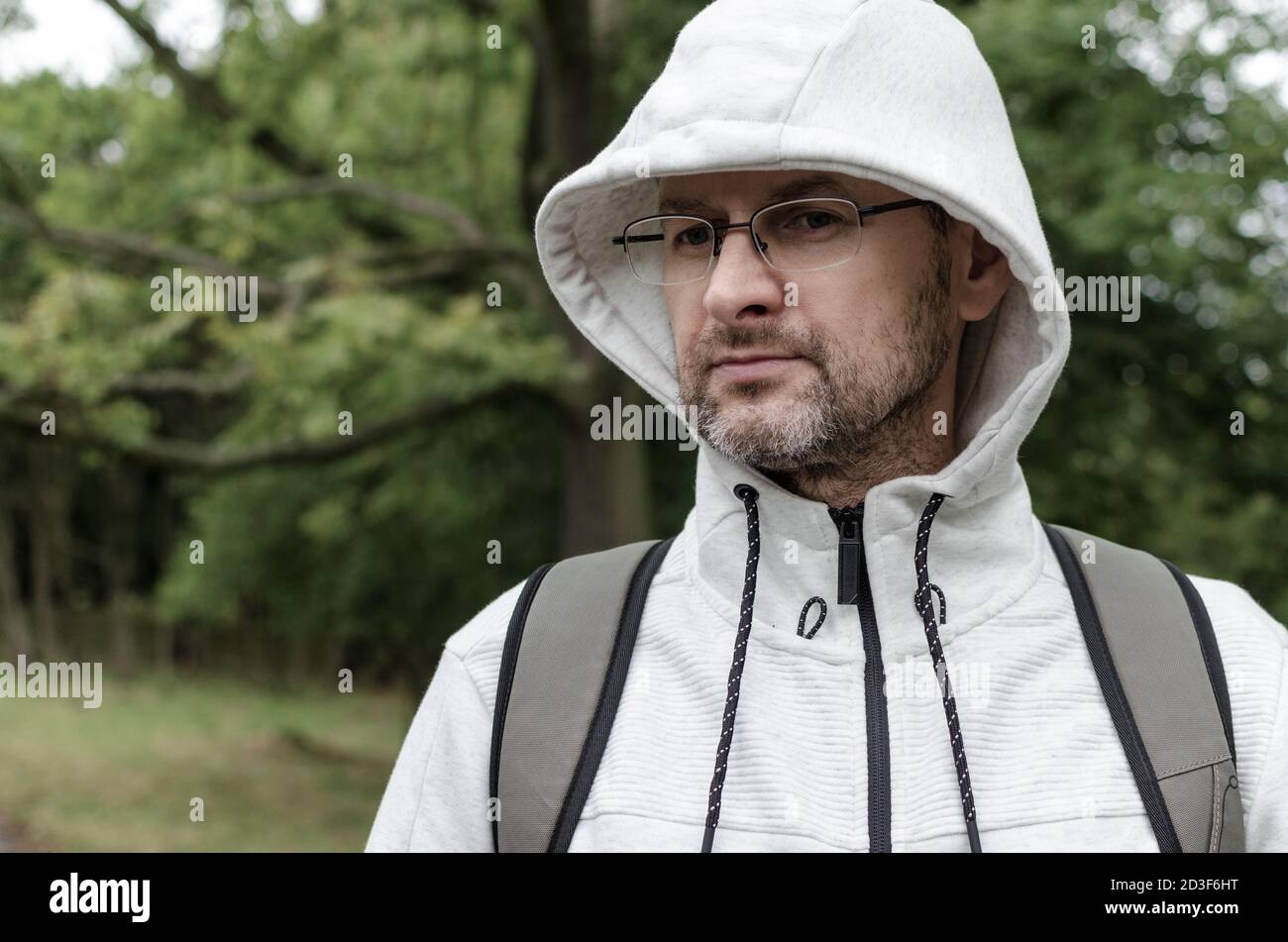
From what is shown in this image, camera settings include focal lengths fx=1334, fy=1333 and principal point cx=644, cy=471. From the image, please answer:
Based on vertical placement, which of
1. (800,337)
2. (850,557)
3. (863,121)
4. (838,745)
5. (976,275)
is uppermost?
(863,121)

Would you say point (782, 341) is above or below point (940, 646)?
above

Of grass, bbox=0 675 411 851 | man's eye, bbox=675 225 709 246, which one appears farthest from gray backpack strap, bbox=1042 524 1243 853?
grass, bbox=0 675 411 851

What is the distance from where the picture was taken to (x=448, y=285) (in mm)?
12102

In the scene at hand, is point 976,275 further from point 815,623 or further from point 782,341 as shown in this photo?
point 815,623

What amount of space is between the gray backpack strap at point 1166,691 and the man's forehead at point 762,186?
691 mm

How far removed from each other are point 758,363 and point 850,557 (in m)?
0.32

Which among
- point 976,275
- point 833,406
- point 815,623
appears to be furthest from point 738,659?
point 976,275

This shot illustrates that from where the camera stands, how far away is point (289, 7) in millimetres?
10320

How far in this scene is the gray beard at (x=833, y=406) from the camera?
1995mm

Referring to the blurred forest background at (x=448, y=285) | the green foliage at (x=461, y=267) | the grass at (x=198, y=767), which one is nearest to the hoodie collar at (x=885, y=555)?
the green foliage at (x=461, y=267)

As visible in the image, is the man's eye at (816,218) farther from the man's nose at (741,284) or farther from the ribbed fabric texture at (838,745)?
the ribbed fabric texture at (838,745)

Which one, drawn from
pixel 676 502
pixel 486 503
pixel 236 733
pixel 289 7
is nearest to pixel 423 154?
pixel 289 7

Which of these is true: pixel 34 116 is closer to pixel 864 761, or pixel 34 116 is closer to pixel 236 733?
pixel 864 761

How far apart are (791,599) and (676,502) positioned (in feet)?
30.2
